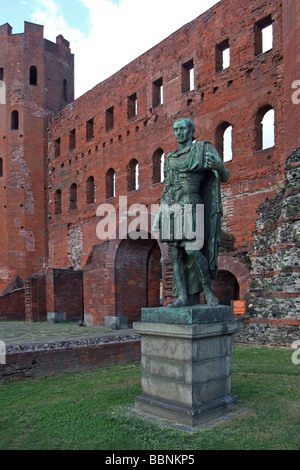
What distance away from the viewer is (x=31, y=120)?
2461cm

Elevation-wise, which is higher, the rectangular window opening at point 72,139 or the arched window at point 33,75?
the arched window at point 33,75

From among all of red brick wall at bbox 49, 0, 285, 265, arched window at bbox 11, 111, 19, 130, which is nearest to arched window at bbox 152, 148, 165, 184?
red brick wall at bbox 49, 0, 285, 265

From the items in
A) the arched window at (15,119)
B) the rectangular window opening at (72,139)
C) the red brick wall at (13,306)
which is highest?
the arched window at (15,119)

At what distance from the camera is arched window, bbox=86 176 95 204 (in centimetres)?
2170

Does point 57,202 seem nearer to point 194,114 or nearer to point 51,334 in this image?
point 194,114

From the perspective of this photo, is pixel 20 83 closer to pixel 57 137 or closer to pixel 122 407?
pixel 57 137

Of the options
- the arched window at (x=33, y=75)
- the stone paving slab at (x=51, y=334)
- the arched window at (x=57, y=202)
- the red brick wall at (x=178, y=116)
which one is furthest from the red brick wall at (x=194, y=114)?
the stone paving slab at (x=51, y=334)

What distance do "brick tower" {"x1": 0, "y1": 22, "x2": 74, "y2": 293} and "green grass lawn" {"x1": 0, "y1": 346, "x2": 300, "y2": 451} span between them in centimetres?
1737

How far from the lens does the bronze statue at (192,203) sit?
4.99m

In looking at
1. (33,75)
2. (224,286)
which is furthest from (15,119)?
(224,286)

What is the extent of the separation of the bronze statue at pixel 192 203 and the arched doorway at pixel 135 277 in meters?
10.5

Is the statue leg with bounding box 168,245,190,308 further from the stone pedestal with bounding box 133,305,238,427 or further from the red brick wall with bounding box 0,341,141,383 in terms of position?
the red brick wall with bounding box 0,341,141,383

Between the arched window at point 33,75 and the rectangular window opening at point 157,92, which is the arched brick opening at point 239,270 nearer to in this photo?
the rectangular window opening at point 157,92
